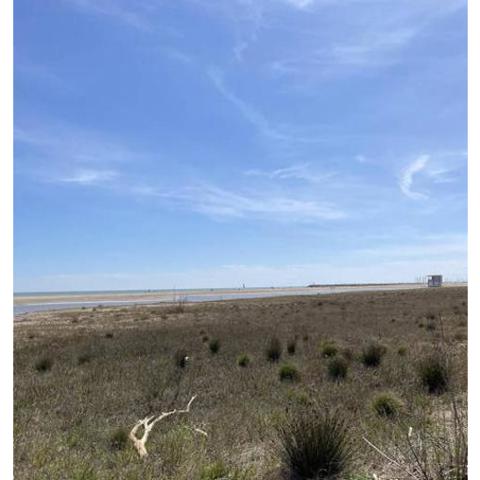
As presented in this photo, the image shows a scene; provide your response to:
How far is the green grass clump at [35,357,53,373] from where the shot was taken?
12.2 meters

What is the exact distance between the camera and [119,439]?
19.1 ft

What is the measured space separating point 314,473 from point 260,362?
7586mm

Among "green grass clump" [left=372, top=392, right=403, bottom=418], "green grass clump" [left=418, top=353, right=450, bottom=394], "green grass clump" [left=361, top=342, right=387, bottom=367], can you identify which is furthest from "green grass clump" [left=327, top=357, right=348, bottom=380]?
"green grass clump" [left=372, top=392, right=403, bottom=418]

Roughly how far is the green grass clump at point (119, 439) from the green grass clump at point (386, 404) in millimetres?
3970

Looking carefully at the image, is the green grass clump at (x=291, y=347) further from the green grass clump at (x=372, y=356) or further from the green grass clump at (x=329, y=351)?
the green grass clump at (x=372, y=356)

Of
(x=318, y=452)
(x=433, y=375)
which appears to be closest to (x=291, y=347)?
(x=433, y=375)

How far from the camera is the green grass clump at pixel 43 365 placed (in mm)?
12163

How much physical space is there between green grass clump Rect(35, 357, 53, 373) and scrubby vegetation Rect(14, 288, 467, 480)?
0.05 m

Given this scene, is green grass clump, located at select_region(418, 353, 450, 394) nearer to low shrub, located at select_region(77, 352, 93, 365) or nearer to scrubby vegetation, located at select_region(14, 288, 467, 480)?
scrubby vegetation, located at select_region(14, 288, 467, 480)

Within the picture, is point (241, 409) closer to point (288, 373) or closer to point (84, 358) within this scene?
point (288, 373)

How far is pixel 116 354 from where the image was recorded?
14141mm

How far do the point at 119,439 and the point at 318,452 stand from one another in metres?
2.77

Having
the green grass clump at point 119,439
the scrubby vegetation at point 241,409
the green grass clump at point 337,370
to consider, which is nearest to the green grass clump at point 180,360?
the scrubby vegetation at point 241,409
